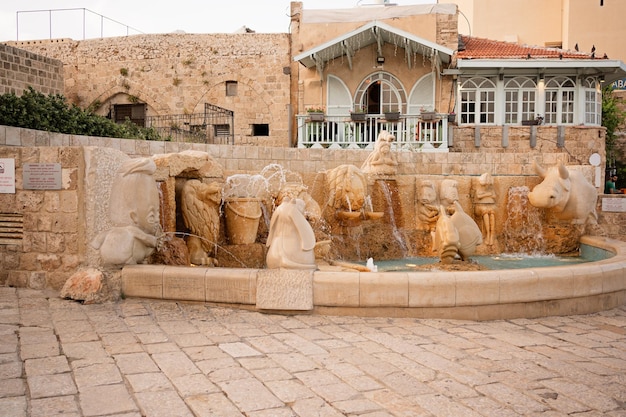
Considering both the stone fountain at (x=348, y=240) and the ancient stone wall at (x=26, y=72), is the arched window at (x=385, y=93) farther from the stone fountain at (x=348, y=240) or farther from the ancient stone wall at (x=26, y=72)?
the ancient stone wall at (x=26, y=72)

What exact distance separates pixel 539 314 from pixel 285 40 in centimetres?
1918

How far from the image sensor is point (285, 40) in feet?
74.8

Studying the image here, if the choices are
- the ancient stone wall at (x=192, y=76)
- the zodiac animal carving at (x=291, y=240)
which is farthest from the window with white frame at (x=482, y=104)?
the zodiac animal carving at (x=291, y=240)

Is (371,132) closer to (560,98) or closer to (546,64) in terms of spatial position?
(546,64)

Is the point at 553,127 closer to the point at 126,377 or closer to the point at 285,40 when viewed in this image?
the point at 285,40

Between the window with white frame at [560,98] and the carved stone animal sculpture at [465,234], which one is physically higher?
the window with white frame at [560,98]

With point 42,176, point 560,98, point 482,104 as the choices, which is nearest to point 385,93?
point 482,104

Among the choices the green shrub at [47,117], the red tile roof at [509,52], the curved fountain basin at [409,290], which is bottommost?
the curved fountain basin at [409,290]

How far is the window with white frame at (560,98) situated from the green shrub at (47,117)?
1521 centimetres

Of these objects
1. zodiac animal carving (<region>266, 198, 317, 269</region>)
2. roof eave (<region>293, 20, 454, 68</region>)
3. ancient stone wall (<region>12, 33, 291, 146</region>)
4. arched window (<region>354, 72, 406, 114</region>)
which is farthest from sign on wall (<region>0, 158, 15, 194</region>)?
ancient stone wall (<region>12, 33, 291, 146</region>)

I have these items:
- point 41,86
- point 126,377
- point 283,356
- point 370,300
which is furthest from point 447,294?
point 41,86

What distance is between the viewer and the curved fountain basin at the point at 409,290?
18.0 feet

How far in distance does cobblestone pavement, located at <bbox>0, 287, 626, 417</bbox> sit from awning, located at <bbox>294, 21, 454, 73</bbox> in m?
15.2

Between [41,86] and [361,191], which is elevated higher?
[41,86]
